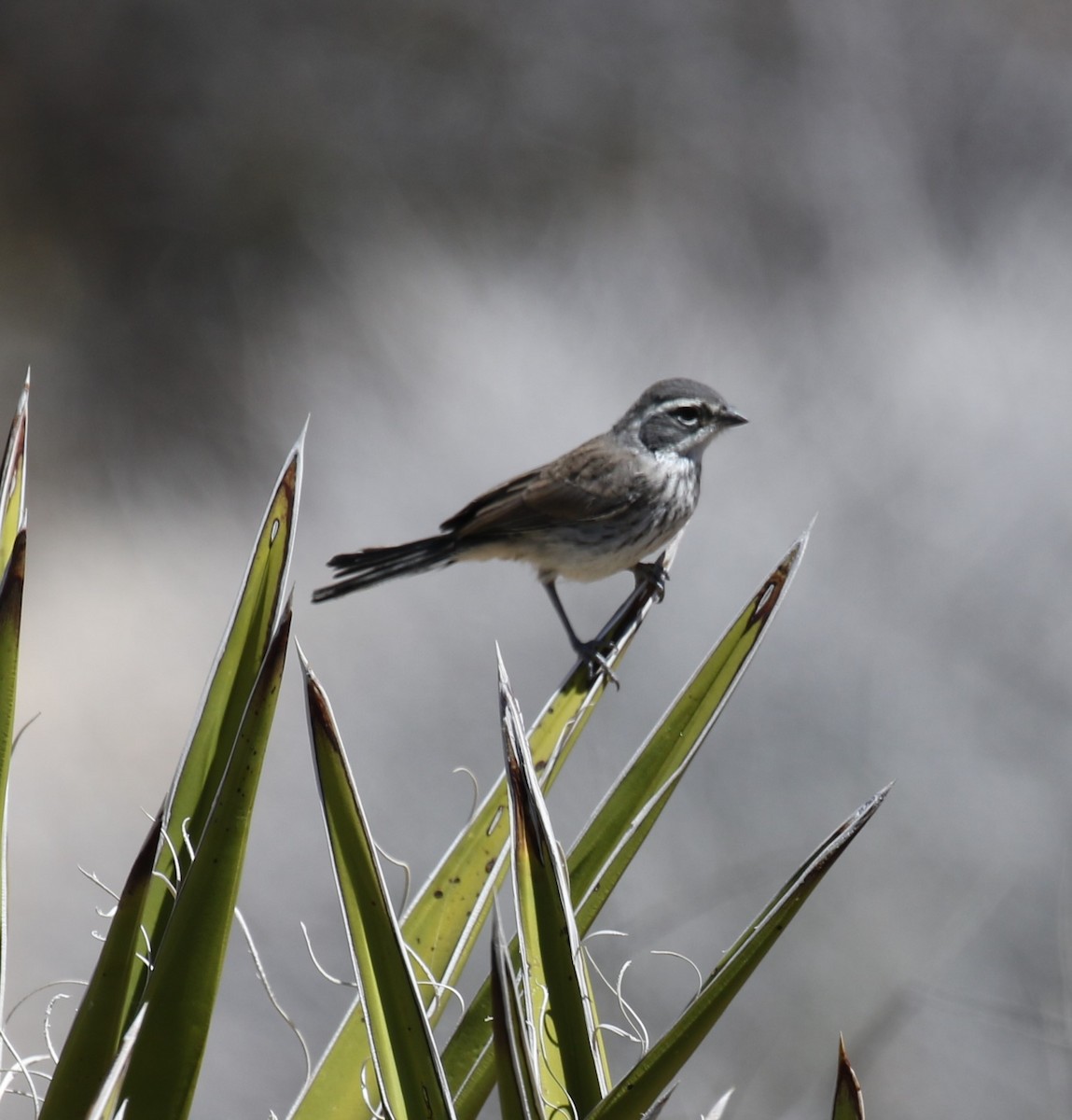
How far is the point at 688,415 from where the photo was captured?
11.0 ft

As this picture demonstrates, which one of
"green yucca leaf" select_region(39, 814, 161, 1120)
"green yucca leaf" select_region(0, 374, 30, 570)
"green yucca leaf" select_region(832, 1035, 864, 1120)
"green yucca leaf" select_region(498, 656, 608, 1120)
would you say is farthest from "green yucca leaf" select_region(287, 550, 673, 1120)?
"green yucca leaf" select_region(0, 374, 30, 570)

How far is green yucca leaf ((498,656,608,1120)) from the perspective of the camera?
117cm

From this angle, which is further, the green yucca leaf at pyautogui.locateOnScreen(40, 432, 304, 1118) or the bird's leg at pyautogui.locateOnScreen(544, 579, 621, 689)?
the bird's leg at pyautogui.locateOnScreen(544, 579, 621, 689)

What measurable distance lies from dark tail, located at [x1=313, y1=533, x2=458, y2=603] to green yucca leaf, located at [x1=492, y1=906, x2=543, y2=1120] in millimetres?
1872

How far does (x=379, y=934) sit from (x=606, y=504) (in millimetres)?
2239

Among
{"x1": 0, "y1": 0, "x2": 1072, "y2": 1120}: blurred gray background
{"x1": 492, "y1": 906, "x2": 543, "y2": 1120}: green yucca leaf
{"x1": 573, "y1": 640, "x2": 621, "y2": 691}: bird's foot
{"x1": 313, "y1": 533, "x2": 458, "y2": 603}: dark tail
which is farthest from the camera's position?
{"x1": 0, "y1": 0, "x2": 1072, "y2": 1120}: blurred gray background

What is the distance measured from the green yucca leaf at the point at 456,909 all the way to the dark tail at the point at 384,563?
1066 mm

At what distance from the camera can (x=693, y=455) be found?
343 cm

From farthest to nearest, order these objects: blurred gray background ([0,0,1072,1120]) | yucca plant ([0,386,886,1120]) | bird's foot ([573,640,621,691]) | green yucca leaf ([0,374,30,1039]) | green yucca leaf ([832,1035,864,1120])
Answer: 1. blurred gray background ([0,0,1072,1120])
2. bird's foot ([573,640,621,691])
3. green yucca leaf ([0,374,30,1039])
4. green yucca leaf ([832,1035,864,1120])
5. yucca plant ([0,386,886,1120])

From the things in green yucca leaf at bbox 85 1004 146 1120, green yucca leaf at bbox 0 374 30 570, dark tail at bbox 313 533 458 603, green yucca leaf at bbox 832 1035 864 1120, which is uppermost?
green yucca leaf at bbox 0 374 30 570

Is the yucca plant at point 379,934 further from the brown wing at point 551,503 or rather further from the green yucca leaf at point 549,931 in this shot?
the brown wing at point 551,503

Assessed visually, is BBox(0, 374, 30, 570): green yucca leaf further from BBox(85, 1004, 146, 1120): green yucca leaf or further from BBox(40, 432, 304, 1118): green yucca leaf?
BBox(85, 1004, 146, 1120): green yucca leaf

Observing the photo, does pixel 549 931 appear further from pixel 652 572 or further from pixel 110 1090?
pixel 652 572

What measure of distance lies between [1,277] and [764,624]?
5.70 meters
